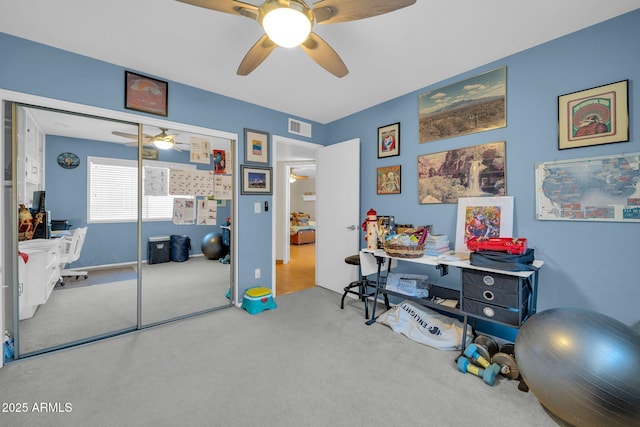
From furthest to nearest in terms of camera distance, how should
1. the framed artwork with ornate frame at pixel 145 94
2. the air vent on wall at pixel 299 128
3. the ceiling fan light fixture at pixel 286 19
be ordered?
the air vent on wall at pixel 299 128 < the framed artwork with ornate frame at pixel 145 94 < the ceiling fan light fixture at pixel 286 19

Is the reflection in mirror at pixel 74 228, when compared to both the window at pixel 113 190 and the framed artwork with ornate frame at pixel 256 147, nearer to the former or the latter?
the window at pixel 113 190

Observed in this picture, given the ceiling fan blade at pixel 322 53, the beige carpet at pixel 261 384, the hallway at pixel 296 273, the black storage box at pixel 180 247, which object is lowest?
the beige carpet at pixel 261 384

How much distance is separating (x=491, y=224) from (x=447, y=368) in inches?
49.8

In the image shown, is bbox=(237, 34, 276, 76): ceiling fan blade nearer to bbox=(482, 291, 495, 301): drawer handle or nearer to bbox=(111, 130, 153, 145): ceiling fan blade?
bbox=(111, 130, 153, 145): ceiling fan blade

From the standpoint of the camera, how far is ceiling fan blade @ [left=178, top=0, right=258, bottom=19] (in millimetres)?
1363

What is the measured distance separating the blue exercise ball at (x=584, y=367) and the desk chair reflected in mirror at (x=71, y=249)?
3622 mm

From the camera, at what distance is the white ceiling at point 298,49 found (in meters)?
1.73

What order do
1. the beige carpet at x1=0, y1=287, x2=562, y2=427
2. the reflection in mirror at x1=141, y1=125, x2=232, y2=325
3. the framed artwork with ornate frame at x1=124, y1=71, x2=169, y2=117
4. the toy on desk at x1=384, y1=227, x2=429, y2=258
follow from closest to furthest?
the beige carpet at x1=0, y1=287, x2=562, y2=427 < the toy on desk at x1=384, y1=227, x2=429, y2=258 < the framed artwork with ornate frame at x1=124, y1=71, x2=169, y2=117 < the reflection in mirror at x1=141, y1=125, x2=232, y2=325

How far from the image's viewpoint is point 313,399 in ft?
5.37

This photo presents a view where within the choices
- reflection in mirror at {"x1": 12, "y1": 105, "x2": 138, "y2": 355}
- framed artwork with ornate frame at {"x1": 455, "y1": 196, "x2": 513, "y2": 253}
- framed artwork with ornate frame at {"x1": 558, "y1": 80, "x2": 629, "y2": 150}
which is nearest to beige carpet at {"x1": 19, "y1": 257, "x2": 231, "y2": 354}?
reflection in mirror at {"x1": 12, "y1": 105, "x2": 138, "y2": 355}

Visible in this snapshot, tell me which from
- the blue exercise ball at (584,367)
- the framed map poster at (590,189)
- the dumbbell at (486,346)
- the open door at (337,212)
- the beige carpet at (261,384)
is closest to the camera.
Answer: the blue exercise ball at (584,367)

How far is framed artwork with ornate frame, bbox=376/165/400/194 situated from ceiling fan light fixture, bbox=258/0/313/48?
80.4 inches

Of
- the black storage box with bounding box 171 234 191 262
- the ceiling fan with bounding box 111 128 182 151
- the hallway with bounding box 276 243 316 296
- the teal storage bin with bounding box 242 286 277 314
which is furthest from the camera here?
the hallway with bounding box 276 243 316 296

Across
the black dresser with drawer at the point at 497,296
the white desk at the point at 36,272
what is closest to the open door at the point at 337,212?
the black dresser with drawer at the point at 497,296
